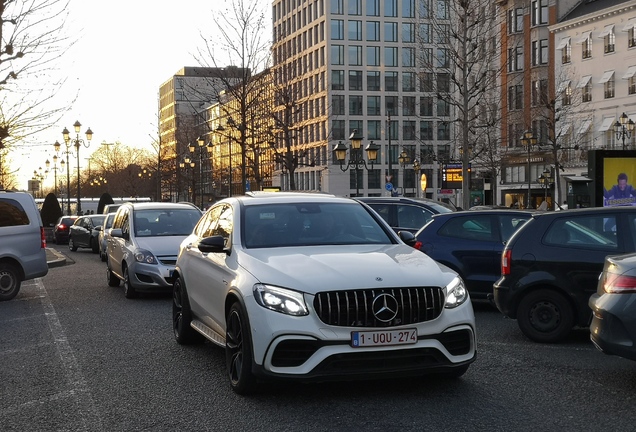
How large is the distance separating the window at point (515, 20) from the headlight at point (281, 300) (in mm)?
69003

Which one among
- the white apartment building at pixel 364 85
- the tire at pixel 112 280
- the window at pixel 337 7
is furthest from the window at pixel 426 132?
the tire at pixel 112 280

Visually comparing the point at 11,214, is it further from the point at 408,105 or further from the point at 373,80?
the point at 373,80

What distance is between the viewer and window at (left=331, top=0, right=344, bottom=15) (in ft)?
337

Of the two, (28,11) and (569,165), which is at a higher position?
(28,11)

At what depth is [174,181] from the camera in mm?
92188

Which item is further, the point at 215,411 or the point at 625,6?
the point at 625,6

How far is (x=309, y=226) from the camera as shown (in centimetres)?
813

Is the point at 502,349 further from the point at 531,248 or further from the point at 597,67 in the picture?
the point at 597,67

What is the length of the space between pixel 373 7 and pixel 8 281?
9417 centimetres

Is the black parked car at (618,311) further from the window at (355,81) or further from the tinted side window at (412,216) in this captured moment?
the window at (355,81)

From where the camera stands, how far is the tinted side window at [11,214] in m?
15.8

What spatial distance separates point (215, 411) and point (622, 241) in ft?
17.3

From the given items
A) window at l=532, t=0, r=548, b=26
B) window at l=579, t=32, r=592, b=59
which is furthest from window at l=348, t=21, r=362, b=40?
window at l=579, t=32, r=592, b=59

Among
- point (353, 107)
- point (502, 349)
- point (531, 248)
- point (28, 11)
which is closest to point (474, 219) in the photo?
point (531, 248)
